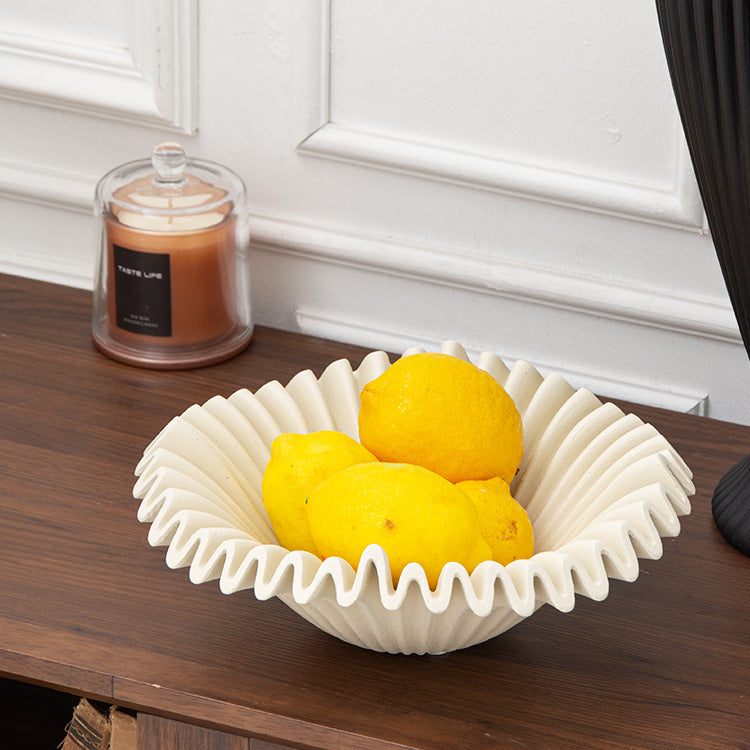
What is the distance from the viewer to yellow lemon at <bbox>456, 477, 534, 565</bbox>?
Result: 474mm

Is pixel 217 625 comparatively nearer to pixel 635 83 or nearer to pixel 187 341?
pixel 187 341

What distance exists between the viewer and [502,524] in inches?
→ 18.8

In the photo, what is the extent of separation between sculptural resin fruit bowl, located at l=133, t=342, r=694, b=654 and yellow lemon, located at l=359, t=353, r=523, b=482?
54 mm

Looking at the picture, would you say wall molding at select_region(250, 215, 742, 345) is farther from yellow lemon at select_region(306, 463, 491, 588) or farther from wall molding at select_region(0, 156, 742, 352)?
yellow lemon at select_region(306, 463, 491, 588)

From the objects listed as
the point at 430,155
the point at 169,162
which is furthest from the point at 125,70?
the point at 430,155

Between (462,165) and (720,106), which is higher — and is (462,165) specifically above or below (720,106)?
below

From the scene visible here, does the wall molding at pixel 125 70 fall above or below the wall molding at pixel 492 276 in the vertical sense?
above

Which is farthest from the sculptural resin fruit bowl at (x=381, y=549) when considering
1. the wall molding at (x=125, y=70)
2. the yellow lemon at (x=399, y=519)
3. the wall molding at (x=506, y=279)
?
the wall molding at (x=125, y=70)

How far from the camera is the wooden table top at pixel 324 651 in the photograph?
1.60ft

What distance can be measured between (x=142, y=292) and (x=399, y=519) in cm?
37

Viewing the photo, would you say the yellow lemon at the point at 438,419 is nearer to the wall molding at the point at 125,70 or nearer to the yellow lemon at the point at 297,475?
the yellow lemon at the point at 297,475

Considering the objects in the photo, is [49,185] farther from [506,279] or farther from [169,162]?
[506,279]

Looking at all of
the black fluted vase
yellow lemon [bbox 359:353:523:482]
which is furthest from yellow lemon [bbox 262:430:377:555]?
the black fluted vase

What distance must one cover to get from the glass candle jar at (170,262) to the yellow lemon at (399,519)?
0.33 metres
